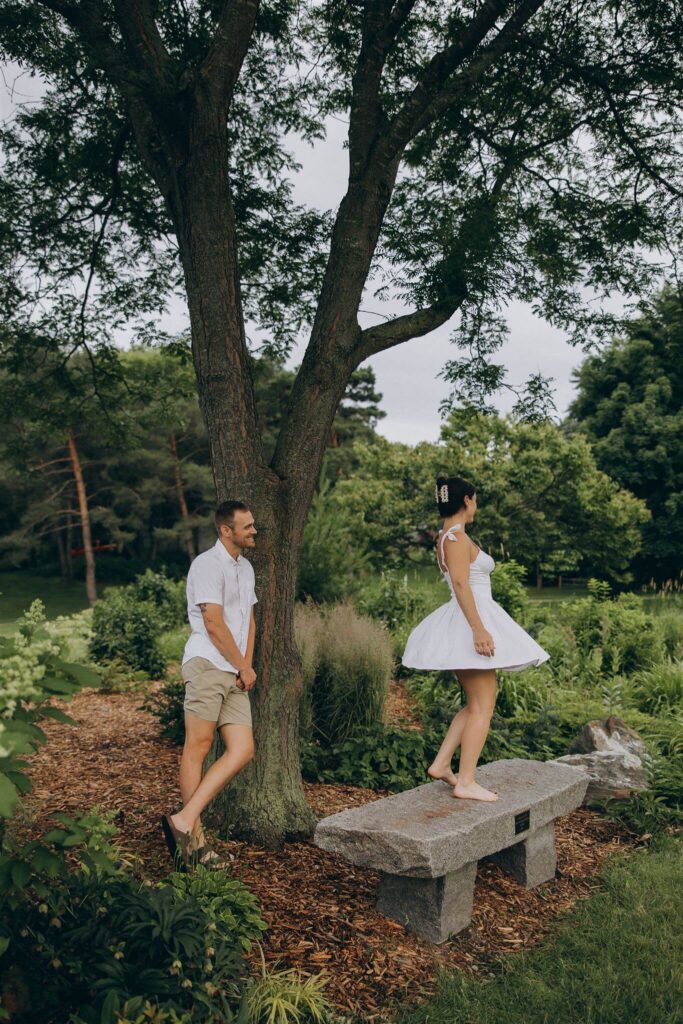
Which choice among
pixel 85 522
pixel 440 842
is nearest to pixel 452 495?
pixel 440 842

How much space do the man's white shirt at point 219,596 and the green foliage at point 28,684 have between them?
171 cm

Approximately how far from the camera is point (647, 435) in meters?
28.8

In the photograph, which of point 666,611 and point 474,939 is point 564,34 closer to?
point 474,939

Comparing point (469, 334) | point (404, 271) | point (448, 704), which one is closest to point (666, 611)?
point (448, 704)

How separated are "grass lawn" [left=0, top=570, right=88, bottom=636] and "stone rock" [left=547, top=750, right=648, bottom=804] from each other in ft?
91.3

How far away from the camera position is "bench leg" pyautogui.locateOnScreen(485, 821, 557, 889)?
15.1 ft

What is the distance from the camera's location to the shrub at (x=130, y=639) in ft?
34.0

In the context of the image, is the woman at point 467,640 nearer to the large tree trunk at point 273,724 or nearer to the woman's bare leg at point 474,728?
the woman's bare leg at point 474,728

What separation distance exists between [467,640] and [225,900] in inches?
71.8

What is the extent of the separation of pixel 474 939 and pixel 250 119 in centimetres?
660

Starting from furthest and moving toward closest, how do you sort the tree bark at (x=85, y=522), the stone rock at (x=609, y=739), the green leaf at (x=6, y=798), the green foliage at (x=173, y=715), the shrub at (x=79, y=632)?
the tree bark at (x=85, y=522) → the shrub at (x=79, y=632) → the green foliage at (x=173, y=715) → the stone rock at (x=609, y=739) → the green leaf at (x=6, y=798)

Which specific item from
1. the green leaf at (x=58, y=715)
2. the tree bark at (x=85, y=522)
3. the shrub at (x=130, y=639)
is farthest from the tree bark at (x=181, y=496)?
the green leaf at (x=58, y=715)

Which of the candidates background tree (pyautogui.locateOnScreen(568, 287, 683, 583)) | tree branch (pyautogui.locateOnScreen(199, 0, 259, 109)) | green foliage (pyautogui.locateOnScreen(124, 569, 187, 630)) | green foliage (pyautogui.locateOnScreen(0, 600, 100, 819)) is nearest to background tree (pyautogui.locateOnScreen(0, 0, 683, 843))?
tree branch (pyautogui.locateOnScreen(199, 0, 259, 109))

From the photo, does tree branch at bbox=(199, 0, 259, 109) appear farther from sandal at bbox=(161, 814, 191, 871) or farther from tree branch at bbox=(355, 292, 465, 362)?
sandal at bbox=(161, 814, 191, 871)
